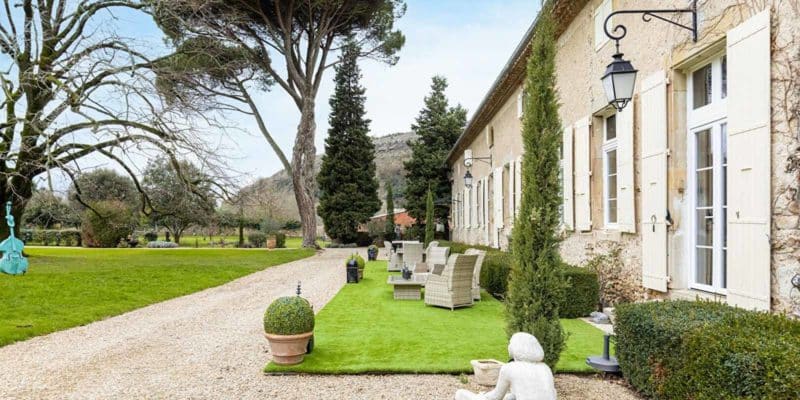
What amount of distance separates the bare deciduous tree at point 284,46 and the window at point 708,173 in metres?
15.8

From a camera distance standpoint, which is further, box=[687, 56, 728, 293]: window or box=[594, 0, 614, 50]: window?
box=[594, 0, 614, 50]: window

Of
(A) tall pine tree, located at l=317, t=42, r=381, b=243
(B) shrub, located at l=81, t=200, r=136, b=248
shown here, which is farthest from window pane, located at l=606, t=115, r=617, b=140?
(B) shrub, located at l=81, t=200, r=136, b=248

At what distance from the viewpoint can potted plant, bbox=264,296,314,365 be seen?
4543 mm

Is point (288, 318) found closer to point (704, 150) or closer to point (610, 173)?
point (704, 150)

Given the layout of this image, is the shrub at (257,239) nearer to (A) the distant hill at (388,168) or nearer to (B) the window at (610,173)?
(A) the distant hill at (388,168)

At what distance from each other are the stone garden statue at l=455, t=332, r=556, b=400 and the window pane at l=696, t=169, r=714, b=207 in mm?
3282

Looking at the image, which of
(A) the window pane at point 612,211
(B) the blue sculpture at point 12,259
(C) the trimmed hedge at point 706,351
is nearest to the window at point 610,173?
(A) the window pane at point 612,211

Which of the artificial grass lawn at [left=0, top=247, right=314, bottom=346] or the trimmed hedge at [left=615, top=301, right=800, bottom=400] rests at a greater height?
the trimmed hedge at [left=615, top=301, right=800, bottom=400]

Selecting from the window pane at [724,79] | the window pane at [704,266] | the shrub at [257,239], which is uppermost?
the window pane at [724,79]

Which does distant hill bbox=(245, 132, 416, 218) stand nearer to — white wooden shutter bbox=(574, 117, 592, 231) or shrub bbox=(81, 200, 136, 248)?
shrub bbox=(81, 200, 136, 248)

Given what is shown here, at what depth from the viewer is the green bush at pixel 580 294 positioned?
21.7 ft

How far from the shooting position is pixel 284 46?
21.8 m

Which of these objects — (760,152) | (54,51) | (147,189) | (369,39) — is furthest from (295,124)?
(760,152)

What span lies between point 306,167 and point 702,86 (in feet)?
67.6
